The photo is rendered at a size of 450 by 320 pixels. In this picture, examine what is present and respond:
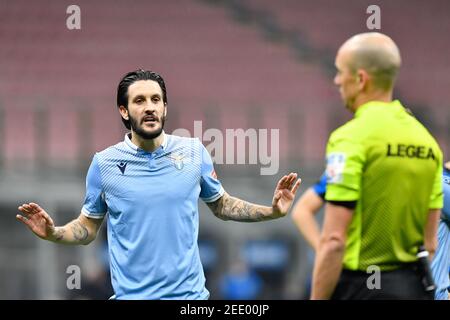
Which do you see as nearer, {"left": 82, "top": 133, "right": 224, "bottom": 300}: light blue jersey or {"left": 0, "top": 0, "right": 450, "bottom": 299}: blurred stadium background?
{"left": 82, "top": 133, "right": 224, "bottom": 300}: light blue jersey

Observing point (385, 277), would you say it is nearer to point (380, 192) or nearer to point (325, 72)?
point (380, 192)

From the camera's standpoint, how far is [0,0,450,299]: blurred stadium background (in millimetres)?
13711

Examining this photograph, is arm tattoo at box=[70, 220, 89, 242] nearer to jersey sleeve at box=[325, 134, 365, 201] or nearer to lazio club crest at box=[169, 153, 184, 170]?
lazio club crest at box=[169, 153, 184, 170]

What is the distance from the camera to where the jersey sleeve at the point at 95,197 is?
6000mm

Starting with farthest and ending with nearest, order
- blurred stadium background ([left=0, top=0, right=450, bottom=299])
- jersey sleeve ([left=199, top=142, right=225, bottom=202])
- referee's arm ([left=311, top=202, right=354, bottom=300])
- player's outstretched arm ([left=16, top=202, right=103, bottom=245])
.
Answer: blurred stadium background ([left=0, top=0, right=450, bottom=299]) → jersey sleeve ([left=199, top=142, right=225, bottom=202]) → player's outstretched arm ([left=16, top=202, right=103, bottom=245]) → referee's arm ([left=311, top=202, right=354, bottom=300])

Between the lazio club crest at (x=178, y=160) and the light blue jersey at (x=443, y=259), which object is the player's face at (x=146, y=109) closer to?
the lazio club crest at (x=178, y=160)

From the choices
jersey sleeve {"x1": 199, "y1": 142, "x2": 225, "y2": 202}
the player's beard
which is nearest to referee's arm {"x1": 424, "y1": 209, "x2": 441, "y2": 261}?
jersey sleeve {"x1": 199, "y1": 142, "x2": 225, "y2": 202}

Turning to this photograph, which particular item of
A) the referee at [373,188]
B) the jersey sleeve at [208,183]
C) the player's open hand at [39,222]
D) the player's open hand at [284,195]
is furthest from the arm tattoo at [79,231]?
the referee at [373,188]

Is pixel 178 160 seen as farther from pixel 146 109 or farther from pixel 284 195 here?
pixel 284 195

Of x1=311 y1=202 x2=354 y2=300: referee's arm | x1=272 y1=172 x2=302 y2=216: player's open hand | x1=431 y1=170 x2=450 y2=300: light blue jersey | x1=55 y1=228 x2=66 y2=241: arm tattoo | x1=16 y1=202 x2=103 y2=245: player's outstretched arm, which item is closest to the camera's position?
x1=311 y1=202 x2=354 y2=300: referee's arm

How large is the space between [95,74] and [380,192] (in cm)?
1260

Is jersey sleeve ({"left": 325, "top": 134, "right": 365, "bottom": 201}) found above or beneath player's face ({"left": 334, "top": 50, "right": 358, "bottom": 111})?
beneath

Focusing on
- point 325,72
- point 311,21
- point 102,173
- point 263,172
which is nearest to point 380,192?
point 102,173

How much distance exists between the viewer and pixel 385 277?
15.5 feet
